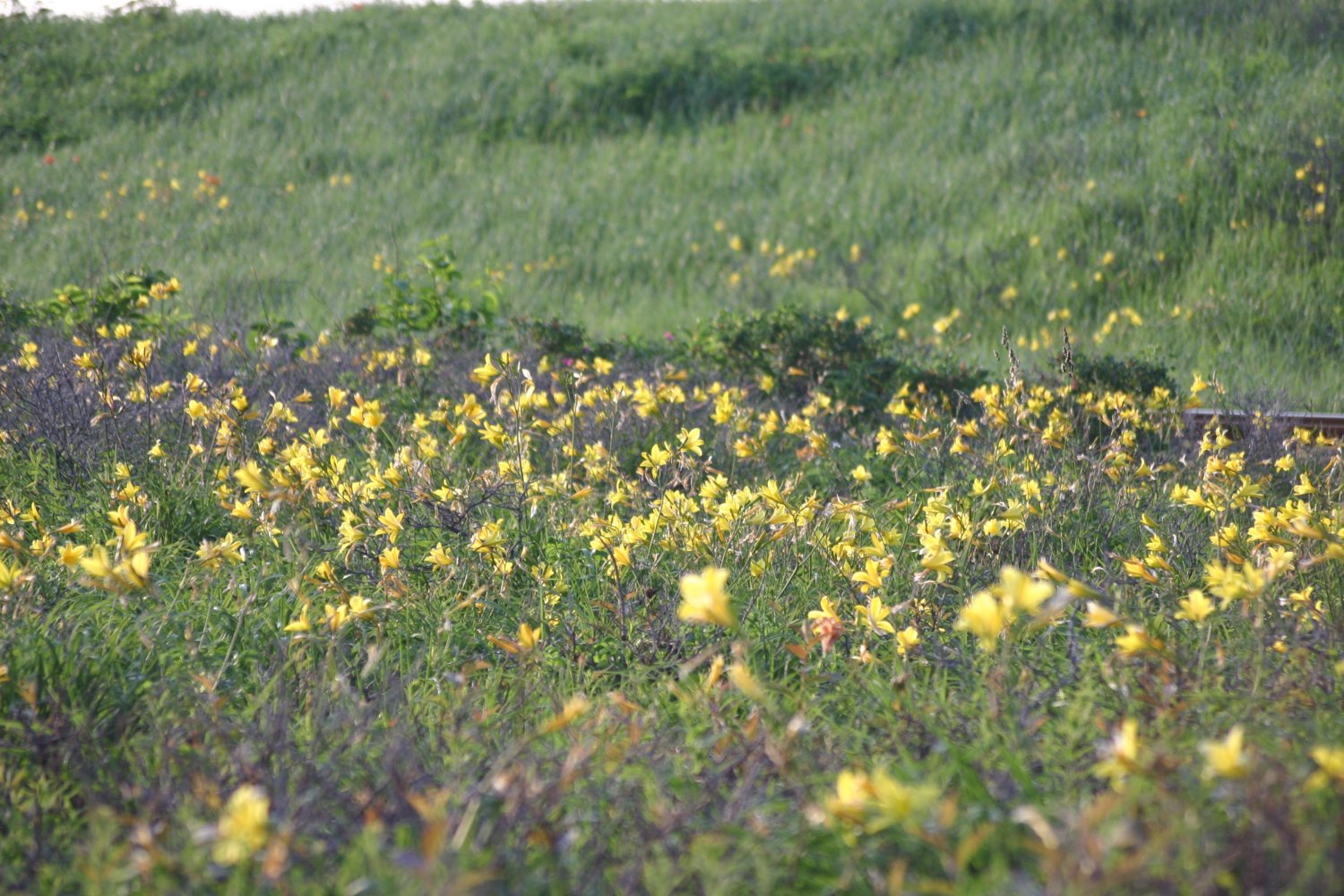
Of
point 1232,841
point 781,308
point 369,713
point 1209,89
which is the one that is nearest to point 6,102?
point 781,308

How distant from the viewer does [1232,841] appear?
4.47 ft

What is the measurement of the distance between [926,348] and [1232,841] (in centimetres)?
544

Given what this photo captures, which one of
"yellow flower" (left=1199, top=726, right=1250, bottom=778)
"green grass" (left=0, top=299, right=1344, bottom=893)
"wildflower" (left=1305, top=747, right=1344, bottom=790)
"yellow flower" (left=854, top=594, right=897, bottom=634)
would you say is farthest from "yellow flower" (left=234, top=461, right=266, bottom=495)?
"wildflower" (left=1305, top=747, right=1344, bottom=790)

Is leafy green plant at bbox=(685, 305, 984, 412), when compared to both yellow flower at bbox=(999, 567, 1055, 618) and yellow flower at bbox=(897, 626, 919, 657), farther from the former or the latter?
yellow flower at bbox=(999, 567, 1055, 618)

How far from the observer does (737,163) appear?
1107cm

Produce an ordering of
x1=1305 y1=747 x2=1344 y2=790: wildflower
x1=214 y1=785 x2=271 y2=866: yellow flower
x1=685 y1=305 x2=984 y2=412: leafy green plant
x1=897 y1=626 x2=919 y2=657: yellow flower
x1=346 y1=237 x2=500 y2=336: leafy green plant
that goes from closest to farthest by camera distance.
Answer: x1=214 y1=785 x2=271 y2=866: yellow flower, x1=1305 y1=747 x2=1344 y2=790: wildflower, x1=897 y1=626 x2=919 y2=657: yellow flower, x1=685 y1=305 x2=984 y2=412: leafy green plant, x1=346 y1=237 x2=500 y2=336: leafy green plant

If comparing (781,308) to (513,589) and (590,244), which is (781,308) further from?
(590,244)

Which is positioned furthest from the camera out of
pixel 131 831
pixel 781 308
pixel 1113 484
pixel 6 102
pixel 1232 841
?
pixel 6 102

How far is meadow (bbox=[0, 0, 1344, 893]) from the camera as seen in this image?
1.42 m

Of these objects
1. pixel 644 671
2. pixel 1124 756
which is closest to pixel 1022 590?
pixel 1124 756

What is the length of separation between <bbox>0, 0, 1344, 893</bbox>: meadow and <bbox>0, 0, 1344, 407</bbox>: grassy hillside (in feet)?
0.25

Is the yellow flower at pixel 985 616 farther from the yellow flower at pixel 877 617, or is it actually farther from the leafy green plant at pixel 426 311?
the leafy green plant at pixel 426 311

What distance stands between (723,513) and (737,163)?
8.95 metres

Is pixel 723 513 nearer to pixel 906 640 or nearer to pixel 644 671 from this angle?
pixel 644 671
